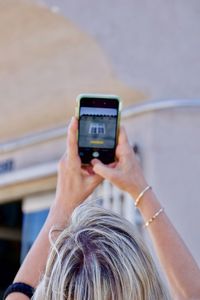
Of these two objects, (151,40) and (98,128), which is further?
(151,40)

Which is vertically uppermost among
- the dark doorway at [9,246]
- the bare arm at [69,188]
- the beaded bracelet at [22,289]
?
the bare arm at [69,188]

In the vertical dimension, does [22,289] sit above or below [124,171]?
below

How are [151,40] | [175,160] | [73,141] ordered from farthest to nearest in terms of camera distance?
[151,40]
[175,160]
[73,141]

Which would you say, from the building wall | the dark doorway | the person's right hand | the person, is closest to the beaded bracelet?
the person

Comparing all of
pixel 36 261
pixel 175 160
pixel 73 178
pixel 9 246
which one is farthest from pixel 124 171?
pixel 9 246

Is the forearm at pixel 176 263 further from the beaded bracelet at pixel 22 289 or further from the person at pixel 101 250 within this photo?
the beaded bracelet at pixel 22 289

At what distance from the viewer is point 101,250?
175 cm

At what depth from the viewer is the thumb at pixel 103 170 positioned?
2.02m

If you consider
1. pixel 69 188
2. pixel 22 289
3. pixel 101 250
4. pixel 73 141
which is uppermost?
pixel 73 141

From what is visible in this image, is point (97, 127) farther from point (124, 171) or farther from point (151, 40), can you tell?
point (151, 40)

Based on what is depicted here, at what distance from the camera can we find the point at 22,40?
6.73 m

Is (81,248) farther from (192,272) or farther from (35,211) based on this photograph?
(35,211)

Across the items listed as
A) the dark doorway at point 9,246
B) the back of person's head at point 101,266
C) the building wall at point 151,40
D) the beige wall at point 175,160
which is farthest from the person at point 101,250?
→ the dark doorway at point 9,246

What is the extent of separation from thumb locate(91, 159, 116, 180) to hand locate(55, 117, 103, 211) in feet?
0.21
